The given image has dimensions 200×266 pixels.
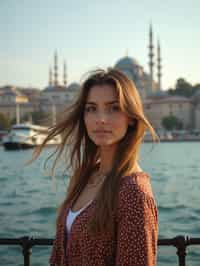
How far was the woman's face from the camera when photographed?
1373 millimetres

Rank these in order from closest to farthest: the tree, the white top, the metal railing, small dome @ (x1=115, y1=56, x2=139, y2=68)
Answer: the white top < the metal railing < the tree < small dome @ (x1=115, y1=56, x2=139, y2=68)

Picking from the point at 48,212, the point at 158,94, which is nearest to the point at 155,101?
the point at 158,94

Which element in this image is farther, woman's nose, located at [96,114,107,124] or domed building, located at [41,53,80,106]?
domed building, located at [41,53,80,106]

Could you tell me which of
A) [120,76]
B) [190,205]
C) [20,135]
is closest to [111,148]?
[120,76]

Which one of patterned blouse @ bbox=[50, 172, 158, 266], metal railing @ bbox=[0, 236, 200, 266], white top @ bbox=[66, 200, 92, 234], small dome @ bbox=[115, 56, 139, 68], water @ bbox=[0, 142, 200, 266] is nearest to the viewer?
patterned blouse @ bbox=[50, 172, 158, 266]

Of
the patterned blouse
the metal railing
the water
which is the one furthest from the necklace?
the water

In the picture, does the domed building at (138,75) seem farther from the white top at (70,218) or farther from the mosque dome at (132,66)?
the white top at (70,218)

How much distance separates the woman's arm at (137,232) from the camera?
1181 millimetres

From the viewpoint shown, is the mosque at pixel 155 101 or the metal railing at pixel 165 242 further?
the mosque at pixel 155 101

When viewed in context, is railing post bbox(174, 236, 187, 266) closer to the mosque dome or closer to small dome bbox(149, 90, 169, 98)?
the mosque dome

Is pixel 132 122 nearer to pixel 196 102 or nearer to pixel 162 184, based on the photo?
pixel 162 184

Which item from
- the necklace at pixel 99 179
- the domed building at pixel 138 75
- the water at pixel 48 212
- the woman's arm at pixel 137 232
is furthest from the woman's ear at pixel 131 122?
the domed building at pixel 138 75

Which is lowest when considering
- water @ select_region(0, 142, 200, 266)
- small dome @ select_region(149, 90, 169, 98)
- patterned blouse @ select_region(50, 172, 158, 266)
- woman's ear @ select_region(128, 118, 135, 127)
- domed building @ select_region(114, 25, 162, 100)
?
water @ select_region(0, 142, 200, 266)

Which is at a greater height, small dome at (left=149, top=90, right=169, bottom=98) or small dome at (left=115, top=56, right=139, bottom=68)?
small dome at (left=115, top=56, right=139, bottom=68)
